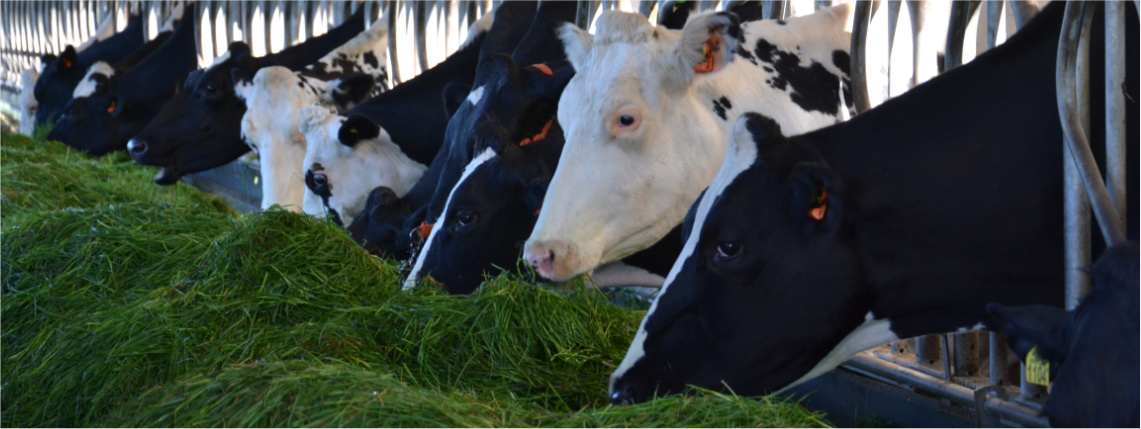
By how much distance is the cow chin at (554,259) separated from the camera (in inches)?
143

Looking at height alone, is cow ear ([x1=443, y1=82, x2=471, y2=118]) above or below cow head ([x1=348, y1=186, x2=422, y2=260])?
above

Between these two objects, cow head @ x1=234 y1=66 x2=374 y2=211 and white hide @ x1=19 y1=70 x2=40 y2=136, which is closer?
cow head @ x1=234 y1=66 x2=374 y2=211

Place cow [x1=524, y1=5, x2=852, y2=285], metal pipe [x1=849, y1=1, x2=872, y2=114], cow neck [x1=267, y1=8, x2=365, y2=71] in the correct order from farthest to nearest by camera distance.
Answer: cow neck [x1=267, y1=8, x2=365, y2=71], metal pipe [x1=849, y1=1, x2=872, y2=114], cow [x1=524, y1=5, x2=852, y2=285]

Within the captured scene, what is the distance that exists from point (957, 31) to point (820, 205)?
1253 mm

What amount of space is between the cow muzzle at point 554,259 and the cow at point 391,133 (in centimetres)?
224

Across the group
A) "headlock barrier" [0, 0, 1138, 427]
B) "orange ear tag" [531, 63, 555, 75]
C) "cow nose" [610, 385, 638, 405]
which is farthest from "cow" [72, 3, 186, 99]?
"cow nose" [610, 385, 638, 405]

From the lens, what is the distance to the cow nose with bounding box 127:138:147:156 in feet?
26.5

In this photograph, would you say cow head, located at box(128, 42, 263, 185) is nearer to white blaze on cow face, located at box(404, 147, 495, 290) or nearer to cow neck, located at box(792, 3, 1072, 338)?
white blaze on cow face, located at box(404, 147, 495, 290)

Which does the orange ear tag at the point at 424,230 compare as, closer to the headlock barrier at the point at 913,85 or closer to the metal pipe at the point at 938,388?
the headlock barrier at the point at 913,85

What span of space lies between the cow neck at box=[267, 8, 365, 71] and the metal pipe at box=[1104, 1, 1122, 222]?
636cm

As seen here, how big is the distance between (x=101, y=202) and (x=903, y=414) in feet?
15.5

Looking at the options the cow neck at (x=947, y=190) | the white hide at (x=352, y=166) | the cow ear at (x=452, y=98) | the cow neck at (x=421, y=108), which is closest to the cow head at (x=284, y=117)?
the cow neck at (x=421, y=108)

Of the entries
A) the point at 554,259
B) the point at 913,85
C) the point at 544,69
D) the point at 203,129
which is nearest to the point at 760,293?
the point at 554,259

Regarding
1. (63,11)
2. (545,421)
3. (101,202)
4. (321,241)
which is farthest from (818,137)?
(63,11)
